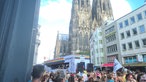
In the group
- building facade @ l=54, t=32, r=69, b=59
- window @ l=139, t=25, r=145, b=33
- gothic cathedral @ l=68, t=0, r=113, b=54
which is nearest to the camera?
window @ l=139, t=25, r=145, b=33

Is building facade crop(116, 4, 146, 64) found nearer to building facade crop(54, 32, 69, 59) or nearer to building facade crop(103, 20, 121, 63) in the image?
building facade crop(103, 20, 121, 63)

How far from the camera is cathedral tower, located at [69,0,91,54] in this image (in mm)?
67688

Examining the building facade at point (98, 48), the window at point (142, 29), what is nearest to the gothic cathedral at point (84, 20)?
the building facade at point (98, 48)

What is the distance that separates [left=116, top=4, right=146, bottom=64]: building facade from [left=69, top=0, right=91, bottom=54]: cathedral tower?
123 ft

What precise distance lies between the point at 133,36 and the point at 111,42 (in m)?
8.23

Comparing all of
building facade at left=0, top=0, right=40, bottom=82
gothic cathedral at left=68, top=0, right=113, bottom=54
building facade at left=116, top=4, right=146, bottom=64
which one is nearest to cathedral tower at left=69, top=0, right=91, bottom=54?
gothic cathedral at left=68, top=0, right=113, bottom=54

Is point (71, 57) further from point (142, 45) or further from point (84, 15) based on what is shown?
point (84, 15)

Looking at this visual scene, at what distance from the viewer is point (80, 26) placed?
71250 millimetres

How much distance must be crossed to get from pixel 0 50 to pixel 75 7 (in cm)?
7617

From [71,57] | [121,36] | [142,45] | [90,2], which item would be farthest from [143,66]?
[90,2]

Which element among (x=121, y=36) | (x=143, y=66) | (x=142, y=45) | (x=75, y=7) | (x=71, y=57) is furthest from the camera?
(x=75, y=7)

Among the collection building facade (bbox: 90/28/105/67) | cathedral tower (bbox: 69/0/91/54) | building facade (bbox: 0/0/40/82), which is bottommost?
building facade (bbox: 0/0/40/82)

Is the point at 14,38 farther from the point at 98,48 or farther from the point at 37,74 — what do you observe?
the point at 98,48

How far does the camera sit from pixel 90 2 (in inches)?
3241
